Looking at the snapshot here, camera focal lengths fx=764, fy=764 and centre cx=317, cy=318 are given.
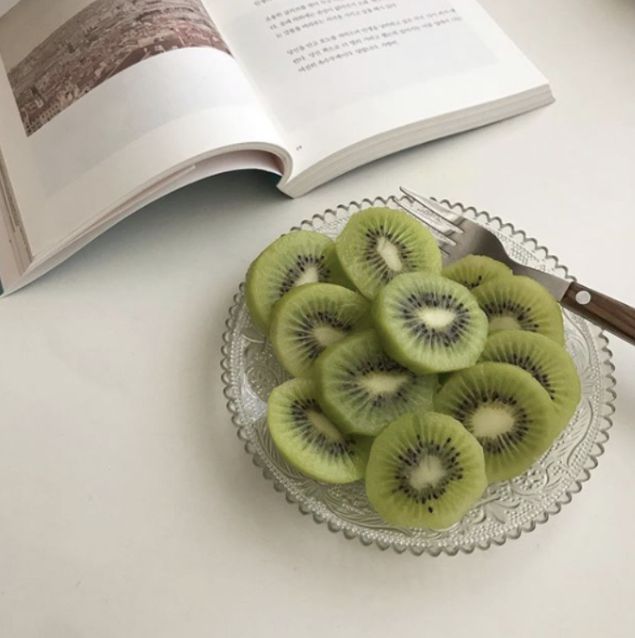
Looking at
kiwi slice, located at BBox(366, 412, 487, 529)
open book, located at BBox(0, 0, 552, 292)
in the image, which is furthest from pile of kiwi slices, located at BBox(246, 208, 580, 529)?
open book, located at BBox(0, 0, 552, 292)

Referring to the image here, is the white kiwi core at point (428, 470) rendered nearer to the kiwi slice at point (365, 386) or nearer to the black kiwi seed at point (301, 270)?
the kiwi slice at point (365, 386)

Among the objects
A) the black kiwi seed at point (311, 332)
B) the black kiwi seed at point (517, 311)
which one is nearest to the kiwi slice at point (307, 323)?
the black kiwi seed at point (311, 332)

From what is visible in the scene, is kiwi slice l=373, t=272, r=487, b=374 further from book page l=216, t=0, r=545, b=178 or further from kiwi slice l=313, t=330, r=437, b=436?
book page l=216, t=0, r=545, b=178

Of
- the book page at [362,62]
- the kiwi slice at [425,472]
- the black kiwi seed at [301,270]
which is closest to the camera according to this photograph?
the kiwi slice at [425,472]

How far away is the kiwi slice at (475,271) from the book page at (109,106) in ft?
0.62

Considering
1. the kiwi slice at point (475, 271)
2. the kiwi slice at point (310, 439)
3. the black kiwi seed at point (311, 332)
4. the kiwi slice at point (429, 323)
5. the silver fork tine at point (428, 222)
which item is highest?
the silver fork tine at point (428, 222)

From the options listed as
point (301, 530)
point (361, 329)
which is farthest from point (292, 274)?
point (301, 530)

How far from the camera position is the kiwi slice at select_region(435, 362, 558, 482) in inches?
20.5

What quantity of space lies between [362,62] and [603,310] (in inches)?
13.8

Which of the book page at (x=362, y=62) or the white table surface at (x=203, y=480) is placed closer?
the white table surface at (x=203, y=480)

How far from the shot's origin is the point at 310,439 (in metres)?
0.53

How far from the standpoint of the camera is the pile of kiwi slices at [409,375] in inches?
19.9

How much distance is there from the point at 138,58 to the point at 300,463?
0.40 meters

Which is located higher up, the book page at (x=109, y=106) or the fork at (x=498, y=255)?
the book page at (x=109, y=106)
